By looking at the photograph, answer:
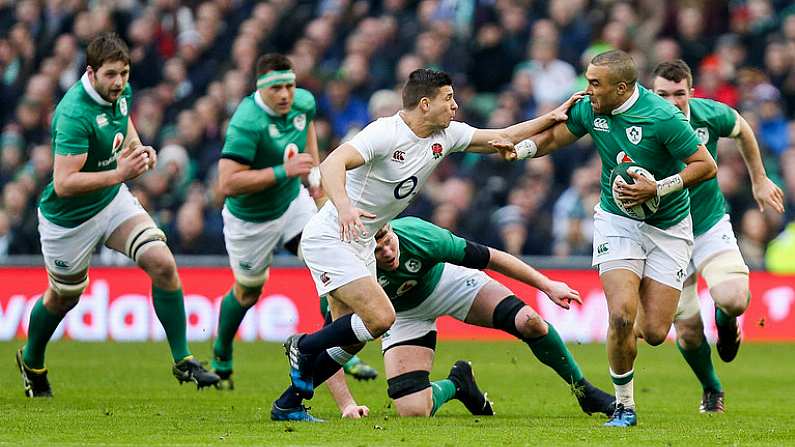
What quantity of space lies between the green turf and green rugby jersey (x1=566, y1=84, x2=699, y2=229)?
60.7 inches

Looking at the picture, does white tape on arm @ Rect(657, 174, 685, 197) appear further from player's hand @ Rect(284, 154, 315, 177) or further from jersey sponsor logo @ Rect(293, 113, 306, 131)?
jersey sponsor logo @ Rect(293, 113, 306, 131)

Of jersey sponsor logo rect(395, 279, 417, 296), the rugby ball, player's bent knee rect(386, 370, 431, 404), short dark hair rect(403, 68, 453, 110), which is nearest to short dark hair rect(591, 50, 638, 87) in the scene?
the rugby ball

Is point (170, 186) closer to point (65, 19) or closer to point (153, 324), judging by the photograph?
point (153, 324)

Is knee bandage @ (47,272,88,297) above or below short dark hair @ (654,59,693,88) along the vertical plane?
below

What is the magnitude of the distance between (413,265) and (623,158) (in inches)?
67.0

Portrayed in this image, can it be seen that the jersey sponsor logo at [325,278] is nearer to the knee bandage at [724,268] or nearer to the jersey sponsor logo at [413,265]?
the jersey sponsor logo at [413,265]

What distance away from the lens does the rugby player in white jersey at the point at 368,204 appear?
9.35 metres

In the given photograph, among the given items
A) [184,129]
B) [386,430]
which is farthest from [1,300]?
[386,430]

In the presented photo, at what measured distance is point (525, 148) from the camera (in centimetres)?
990

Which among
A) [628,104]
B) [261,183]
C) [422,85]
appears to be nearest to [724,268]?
[628,104]

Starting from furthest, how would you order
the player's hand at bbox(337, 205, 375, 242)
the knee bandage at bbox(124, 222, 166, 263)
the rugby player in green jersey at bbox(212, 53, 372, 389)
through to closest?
the rugby player in green jersey at bbox(212, 53, 372, 389), the knee bandage at bbox(124, 222, 166, 263), the player's hand at bbox(337, 205, 375, 242)

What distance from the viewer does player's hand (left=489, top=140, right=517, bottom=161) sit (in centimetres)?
977

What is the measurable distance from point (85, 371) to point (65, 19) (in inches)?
407

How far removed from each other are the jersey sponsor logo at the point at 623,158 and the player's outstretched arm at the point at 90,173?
356 cm
